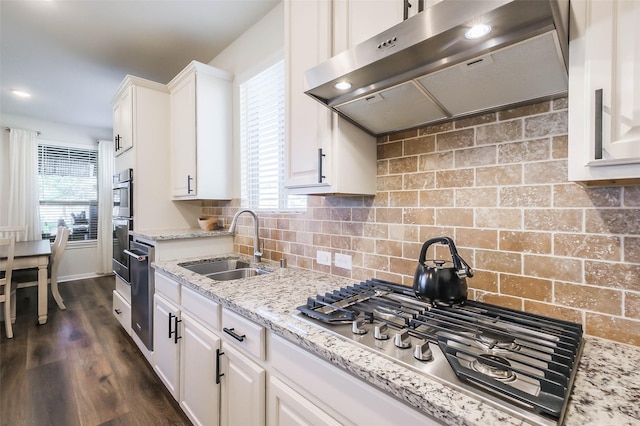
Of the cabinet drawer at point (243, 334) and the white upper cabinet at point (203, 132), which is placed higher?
the white upper cabinet at point (203, 132)

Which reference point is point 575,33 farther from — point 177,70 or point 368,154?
point 177,70

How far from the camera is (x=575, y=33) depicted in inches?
30.0

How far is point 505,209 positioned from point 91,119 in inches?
237

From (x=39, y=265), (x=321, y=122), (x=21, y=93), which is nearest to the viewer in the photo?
(x=321, y=122)

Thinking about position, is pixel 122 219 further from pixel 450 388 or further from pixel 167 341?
pixel 450 388

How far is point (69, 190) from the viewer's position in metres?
5.19

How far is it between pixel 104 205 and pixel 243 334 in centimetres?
550

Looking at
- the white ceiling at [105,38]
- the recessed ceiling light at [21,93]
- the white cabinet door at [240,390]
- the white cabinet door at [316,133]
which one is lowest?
the white cabinet door at [240,390]

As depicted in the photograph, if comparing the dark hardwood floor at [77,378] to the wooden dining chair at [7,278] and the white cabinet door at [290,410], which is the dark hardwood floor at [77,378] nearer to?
the wooden dining chair at [7,278]

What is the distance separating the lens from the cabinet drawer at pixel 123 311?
112 inches

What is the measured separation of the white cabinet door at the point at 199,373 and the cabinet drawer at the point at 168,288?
0.18 metres

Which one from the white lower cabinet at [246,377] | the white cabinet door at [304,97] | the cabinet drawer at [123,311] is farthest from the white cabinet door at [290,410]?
the cabinet drawer at [123,311]

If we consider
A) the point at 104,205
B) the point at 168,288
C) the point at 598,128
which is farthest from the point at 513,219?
the point at 104,205

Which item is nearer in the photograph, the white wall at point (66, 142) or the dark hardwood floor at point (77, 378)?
the dark hardwood floor at point (77, 378)
